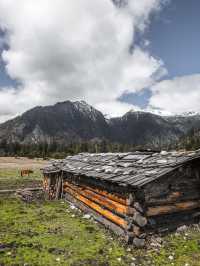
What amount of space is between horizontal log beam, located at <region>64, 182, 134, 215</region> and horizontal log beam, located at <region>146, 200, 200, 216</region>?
960 millimetres

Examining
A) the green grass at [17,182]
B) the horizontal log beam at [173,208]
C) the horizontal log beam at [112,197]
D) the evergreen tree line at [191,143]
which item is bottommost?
the green grass at [17,182]

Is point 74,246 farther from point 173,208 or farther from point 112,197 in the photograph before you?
point 173,208

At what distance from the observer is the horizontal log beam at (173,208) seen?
1125cm

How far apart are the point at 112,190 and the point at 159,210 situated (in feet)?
7.85

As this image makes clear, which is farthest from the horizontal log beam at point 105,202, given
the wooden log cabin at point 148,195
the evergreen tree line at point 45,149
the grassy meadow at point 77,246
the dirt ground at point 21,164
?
the evergreen tree line at point 45,149

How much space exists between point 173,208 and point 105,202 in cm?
338

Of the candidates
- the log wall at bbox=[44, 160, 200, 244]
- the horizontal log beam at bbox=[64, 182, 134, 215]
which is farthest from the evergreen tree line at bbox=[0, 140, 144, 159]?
the log wall at bbox=[44, 160, 200, 244]

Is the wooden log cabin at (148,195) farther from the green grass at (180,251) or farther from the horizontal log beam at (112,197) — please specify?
the green grass at (180,251)

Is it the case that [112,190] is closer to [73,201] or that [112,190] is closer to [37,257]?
[37,257]

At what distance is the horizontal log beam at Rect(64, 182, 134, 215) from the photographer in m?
11.1

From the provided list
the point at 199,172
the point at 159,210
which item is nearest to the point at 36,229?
the point at 159,210

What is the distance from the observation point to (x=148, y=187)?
11.3 metres

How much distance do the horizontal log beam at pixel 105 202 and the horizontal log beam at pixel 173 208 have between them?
37.8 inches

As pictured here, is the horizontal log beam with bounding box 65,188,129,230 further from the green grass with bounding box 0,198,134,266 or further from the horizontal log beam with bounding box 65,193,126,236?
the green grass with bounding box 0,198,134,266
